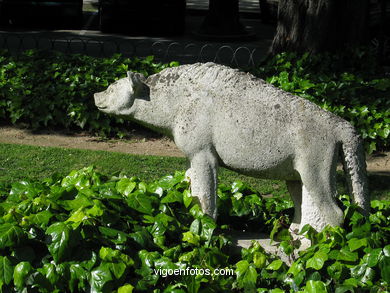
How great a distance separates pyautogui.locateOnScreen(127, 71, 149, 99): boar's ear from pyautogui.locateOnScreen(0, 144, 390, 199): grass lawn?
10.1ft

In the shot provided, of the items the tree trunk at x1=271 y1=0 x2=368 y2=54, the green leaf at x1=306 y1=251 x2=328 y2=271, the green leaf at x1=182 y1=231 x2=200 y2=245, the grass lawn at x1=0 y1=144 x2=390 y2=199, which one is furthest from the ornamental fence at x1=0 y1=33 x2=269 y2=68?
the green leaf at x1=306 y1=251 x2=328 y2=271

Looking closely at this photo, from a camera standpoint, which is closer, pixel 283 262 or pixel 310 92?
pixel 283 262

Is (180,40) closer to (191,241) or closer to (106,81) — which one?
(106,81)

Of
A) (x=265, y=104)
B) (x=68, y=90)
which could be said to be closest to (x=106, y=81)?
(x=68, y=90)

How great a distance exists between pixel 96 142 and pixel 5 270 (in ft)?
16.9

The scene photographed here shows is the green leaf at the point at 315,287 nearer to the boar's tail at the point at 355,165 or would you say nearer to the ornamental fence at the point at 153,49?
the boar's tail at the point at 355,165

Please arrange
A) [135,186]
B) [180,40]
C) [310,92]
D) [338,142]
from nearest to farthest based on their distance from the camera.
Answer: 1. [338,142]
2. [135,186]
3. [310,92]
4. [180,40]

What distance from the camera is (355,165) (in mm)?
4926

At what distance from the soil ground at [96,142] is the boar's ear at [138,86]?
4.08 m

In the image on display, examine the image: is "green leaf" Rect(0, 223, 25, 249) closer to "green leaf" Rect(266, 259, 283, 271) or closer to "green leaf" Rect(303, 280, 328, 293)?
"green leaf" Rect(266, 259, 283, 271)

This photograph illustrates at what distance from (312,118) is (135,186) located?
1.60 m

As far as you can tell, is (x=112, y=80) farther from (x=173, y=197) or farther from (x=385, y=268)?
(x=385, y=268)

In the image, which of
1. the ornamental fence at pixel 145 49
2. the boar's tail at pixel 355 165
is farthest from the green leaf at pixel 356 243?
the ornamental fence at pixel 145 49

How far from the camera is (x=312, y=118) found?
4871 millimetres
